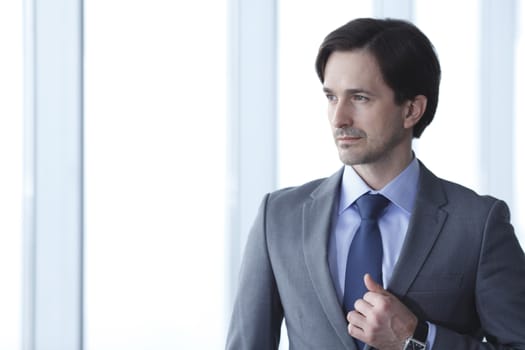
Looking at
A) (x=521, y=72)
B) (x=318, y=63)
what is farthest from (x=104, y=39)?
(x=521, y=72)

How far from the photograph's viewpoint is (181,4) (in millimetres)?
2465

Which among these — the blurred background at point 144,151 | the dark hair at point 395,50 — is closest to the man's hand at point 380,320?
the dark hair at point 395,50

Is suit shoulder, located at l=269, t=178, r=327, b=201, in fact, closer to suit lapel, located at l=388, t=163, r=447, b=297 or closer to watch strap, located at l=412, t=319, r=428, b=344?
suit lapel, located at l=388, t=163, r=447, b=297

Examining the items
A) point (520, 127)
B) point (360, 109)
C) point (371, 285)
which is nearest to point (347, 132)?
point (360, 109)

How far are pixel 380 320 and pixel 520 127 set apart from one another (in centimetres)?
178

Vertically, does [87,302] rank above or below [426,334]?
below

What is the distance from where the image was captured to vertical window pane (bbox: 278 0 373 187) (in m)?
2.53

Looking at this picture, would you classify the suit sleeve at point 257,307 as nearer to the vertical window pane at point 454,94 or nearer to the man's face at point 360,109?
the man's face at point 360,109

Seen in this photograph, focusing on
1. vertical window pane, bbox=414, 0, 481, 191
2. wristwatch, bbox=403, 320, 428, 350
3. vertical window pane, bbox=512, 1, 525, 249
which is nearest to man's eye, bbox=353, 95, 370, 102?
wristwatch, bbox=403, 320, 428, 350

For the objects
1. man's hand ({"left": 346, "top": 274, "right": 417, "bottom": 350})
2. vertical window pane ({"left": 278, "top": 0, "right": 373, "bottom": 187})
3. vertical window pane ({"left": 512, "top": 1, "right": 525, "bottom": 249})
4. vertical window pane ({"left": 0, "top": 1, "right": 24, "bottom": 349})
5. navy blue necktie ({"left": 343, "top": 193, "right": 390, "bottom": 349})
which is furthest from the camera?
vertical window pane ({"left": 512, "top": 1, "right": 525, "bottom": 249})

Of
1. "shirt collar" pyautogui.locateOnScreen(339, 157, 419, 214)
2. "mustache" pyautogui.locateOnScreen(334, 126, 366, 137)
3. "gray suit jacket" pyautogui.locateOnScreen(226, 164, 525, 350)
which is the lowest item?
"gray suit jacket" pyautogui.locateOnScreen(226, 164, 525, 350)

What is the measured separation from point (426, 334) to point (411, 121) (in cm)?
46

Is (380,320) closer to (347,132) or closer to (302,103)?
(347,132)

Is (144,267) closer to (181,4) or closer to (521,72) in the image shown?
(181,4)
